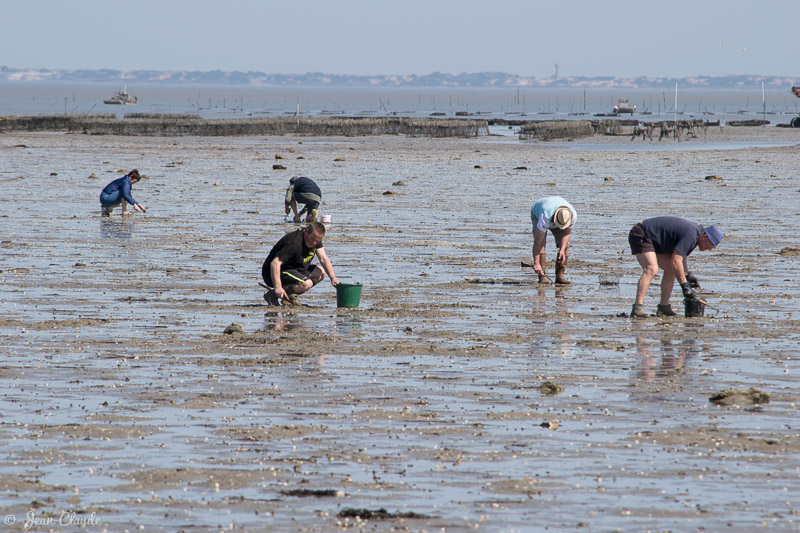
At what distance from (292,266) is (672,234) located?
13.6 ft

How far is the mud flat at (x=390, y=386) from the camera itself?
6.42 metres

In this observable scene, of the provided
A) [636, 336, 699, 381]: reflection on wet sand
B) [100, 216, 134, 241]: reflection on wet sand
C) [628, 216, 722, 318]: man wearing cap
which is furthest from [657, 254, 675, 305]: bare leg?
[100, 216, 134, 241]: reflection on wet sand

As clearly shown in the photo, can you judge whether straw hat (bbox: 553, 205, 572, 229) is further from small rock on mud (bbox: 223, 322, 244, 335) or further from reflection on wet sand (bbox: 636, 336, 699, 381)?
small rock on mud (bbox: 223, 322, 244, 335)

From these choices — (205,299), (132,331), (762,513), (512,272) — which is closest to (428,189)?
(512,272)

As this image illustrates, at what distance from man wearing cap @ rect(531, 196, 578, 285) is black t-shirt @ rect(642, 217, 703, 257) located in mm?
2386

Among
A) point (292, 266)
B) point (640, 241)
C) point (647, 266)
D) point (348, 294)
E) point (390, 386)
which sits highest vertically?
point (640, 241)

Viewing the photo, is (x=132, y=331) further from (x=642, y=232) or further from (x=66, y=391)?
(x=642, y=232)

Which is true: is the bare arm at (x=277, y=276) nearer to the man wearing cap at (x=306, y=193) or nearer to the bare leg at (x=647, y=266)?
the bare leg at (x=647, y=266)

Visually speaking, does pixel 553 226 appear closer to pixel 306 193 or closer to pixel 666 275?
pixel 666 275

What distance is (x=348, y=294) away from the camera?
12625 millimetres

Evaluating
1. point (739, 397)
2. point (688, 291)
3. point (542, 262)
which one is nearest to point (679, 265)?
point (688, 291)

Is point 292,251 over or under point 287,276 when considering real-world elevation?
over

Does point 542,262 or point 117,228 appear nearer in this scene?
point 542,262

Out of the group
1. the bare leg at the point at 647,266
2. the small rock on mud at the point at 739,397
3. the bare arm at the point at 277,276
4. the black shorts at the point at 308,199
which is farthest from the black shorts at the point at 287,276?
the black shorts at the point at 308,199
